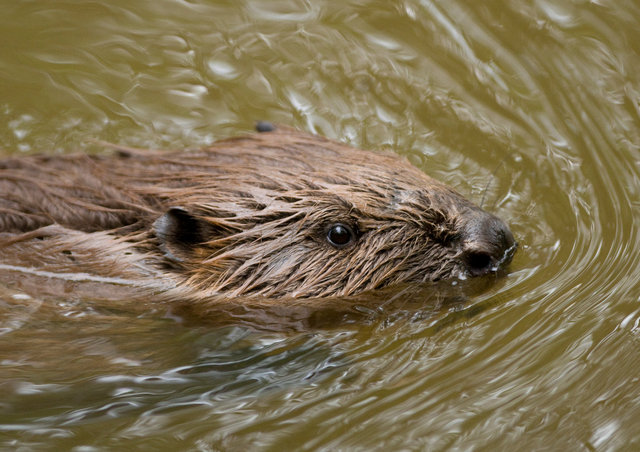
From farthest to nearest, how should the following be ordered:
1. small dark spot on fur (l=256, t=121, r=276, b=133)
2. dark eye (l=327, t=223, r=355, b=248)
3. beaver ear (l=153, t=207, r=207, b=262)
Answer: small dark spot on fur (l=256, t=121, r=276, b=133)
dark eye (l=327, t=223, r=355, b=248)
beaver ear (l=153, t=207, r=207, b=262)

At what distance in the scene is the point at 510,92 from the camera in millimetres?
5227

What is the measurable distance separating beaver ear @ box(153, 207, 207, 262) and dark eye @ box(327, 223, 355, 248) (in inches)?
19.3

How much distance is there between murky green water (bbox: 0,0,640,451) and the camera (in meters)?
3.23

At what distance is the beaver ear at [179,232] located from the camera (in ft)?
11.4

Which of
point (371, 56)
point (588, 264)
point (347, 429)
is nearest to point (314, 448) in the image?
point (347, 429)

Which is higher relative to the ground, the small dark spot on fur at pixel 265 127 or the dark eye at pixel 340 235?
the small dark spot on fur at pixel 265 127

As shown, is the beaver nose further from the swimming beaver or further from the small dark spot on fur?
the small dark spot on fur

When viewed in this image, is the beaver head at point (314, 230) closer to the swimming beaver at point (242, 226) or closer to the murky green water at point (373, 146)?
the swimming beaver at point (242, 226)

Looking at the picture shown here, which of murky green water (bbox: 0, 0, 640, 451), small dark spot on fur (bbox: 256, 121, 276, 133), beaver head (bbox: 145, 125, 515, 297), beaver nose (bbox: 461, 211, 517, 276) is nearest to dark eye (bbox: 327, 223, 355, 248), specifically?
beaver head (bbox: 145, 125, 515, 297)

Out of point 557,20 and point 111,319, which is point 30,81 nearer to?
point 111,319

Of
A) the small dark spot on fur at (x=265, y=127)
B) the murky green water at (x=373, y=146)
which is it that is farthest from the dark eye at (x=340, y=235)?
the small dark spot on fur at (x=265, y=127)

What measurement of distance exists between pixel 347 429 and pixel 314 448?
14 centimetres

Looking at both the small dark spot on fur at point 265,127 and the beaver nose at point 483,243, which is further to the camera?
the small dark spot on fur at point 265,127

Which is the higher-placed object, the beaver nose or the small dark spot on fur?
the small dark spot on fur
